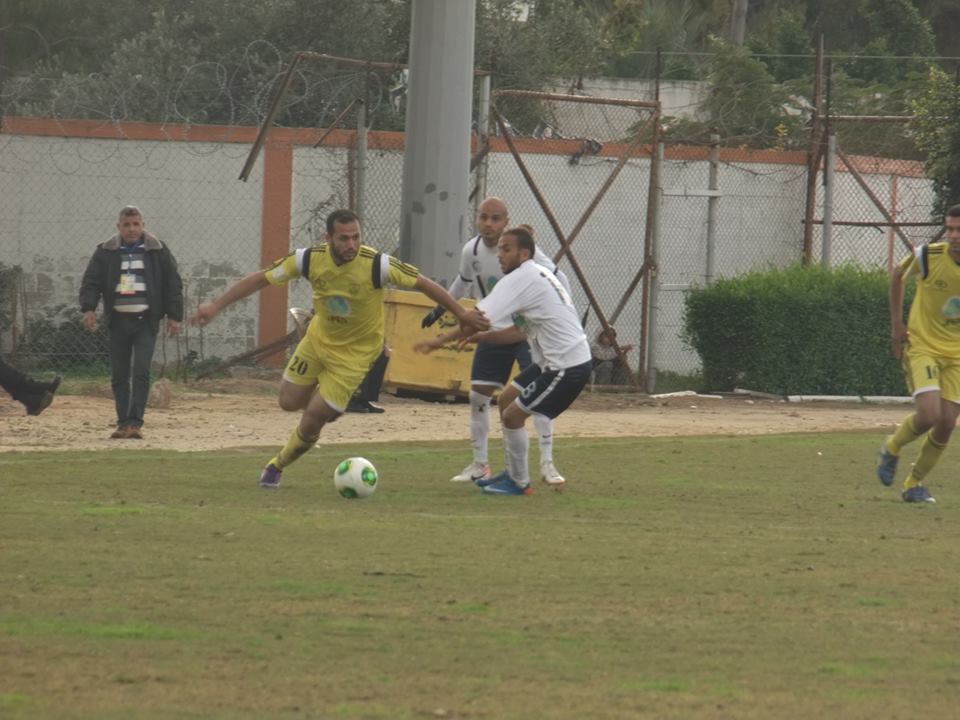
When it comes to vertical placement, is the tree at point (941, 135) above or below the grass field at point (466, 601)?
above

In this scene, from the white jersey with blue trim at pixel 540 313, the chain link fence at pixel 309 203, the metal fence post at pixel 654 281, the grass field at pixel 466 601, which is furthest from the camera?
the metal fence post at pixel 654 281

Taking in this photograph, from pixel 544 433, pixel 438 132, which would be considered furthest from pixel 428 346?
pixel 438 132

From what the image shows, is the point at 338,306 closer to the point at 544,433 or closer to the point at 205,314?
the point at 205,314

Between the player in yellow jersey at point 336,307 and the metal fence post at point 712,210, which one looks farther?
the metal fence post at point 712,210

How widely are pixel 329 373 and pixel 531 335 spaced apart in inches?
52.7

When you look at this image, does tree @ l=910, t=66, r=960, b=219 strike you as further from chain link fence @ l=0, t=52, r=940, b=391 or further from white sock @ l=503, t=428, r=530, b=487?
white sock @ l=503, t=428, r=530, b=487

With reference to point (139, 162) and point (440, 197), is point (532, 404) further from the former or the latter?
point (139, 162)

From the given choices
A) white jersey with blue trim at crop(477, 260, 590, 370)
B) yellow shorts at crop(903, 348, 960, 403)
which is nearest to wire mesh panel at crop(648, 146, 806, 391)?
yellow shorts at crop(903, 348, 960, 403)

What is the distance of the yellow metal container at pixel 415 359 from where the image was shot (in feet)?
62.0

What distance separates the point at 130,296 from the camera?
15.4 m

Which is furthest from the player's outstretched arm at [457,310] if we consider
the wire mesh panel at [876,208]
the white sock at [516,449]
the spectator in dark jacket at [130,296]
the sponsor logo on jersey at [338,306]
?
the wire mesh panel at [876,208]

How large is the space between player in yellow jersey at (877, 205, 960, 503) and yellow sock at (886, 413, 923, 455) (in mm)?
52

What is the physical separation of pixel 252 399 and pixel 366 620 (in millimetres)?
12069

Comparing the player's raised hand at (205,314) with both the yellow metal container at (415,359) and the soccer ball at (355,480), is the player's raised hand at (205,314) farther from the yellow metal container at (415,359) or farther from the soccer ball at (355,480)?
the yellow metal container at (415,359)
